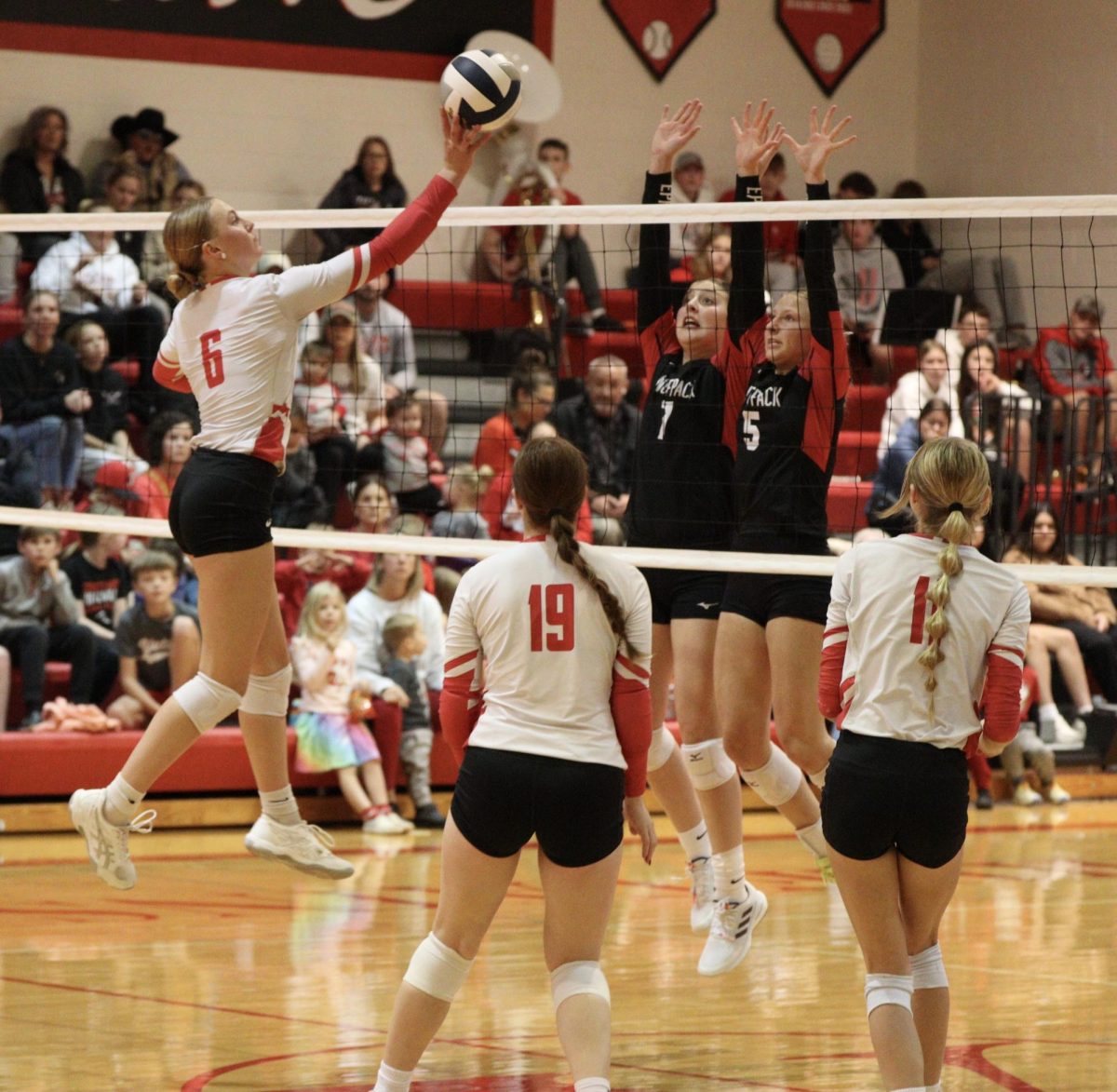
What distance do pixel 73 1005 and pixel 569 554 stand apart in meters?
2.84

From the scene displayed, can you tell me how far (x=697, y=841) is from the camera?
250 inches

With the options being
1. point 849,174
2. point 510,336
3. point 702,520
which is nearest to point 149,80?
point 510,336

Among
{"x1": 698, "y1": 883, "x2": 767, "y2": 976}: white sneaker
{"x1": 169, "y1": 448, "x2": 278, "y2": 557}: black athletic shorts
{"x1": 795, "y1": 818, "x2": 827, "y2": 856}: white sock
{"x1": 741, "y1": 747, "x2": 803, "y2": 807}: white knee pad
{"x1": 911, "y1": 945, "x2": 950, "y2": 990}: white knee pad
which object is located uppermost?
{"x1": 169, "y1": 448, "x2": 278, "y2": 557}: black athletic shorts

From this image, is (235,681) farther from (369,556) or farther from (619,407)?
(619,407)

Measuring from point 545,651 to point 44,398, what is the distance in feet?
23.4

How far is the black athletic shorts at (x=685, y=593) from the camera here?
6102 millimetres

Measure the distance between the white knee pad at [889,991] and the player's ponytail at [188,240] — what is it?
263cm

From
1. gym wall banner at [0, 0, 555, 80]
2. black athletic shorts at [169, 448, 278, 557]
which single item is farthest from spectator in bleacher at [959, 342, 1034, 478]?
black athletic shorts at [169, 448, 278, 557]

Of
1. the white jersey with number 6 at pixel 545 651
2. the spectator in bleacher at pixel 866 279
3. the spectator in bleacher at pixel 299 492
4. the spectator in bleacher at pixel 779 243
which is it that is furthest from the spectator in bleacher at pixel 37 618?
the spectator in bleacher at pixel 866 279

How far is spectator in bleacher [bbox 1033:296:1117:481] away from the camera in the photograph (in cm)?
1248

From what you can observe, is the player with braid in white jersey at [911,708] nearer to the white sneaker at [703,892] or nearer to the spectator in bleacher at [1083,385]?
the white sneaker at [703,892]

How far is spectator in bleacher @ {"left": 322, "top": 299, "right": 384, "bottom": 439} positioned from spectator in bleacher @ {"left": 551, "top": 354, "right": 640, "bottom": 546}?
44.5 inches

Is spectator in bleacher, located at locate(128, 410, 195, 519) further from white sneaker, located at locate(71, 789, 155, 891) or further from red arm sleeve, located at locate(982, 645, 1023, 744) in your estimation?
red arm sleeve, located at locate(982, 645, 1023, 744)


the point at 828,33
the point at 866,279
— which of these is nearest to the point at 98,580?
the point at 866,279
